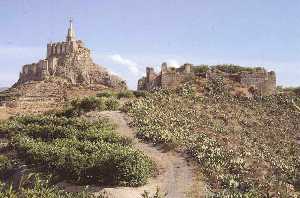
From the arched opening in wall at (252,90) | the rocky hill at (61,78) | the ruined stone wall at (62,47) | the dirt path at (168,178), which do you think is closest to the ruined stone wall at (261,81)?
the arched opening in wall at (252,90)

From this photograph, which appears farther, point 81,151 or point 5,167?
point 5,167

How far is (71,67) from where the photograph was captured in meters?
74.2

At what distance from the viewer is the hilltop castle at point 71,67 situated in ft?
243

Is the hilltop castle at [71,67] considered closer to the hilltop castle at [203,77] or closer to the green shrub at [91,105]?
the hilltop castle at [203,77]

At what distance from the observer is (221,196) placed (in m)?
28.9

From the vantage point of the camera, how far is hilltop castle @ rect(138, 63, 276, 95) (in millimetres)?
62438

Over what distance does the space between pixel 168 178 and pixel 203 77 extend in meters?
31.6

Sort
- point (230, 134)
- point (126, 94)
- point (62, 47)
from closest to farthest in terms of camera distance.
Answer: point (230, 134) < point (126, 94) < point (62, 47)

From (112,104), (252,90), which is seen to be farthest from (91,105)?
(252,90)

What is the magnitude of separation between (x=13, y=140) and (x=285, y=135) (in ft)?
78.8

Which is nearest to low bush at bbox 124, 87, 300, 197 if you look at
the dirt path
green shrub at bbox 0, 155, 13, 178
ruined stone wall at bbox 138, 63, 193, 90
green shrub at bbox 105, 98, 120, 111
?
the dirt path

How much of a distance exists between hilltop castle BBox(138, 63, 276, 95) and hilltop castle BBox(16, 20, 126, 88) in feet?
28.3

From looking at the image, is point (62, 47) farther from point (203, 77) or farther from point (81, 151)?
point (81, 151)

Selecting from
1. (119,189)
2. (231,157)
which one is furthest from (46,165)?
(231,157)
